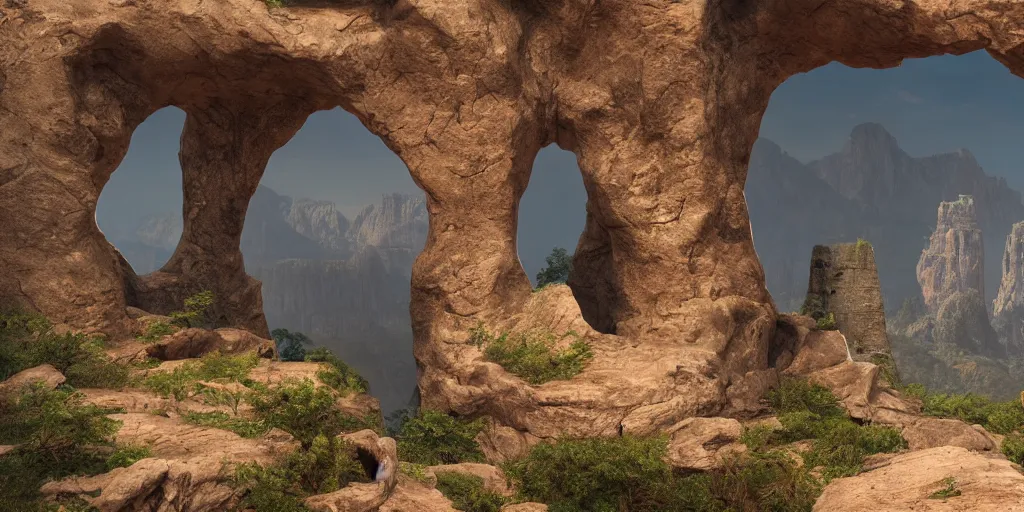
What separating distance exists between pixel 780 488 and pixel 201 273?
1863 cm

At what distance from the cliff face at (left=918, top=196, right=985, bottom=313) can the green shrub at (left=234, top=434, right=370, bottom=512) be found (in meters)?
114

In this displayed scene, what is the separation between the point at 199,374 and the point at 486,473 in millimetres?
6716

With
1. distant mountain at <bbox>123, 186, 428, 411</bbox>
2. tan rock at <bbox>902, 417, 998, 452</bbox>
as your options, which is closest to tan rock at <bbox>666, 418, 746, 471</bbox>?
tan rock at <bbox>902, 417, 998, 452</bbox>

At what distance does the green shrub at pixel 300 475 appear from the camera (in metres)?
12.0

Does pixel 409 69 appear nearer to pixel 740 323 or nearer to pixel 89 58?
pixel 89 58

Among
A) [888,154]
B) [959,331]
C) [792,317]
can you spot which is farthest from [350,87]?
[888,154]

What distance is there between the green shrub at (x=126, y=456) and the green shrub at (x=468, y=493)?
467 centimetres

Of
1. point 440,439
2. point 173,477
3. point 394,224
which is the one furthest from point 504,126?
point 394,224

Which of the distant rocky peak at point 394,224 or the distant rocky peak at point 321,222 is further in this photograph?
the distant rocky peak at point 321,222

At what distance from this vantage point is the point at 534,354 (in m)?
20.0

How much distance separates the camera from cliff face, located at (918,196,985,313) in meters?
114

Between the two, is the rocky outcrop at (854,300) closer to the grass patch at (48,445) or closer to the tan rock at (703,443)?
the tan rock at (703,443)

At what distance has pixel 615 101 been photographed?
21984 millimetres

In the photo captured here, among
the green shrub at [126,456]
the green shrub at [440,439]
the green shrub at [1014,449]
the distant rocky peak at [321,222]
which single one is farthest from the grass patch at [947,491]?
the distant rocky peak at [321,222]
